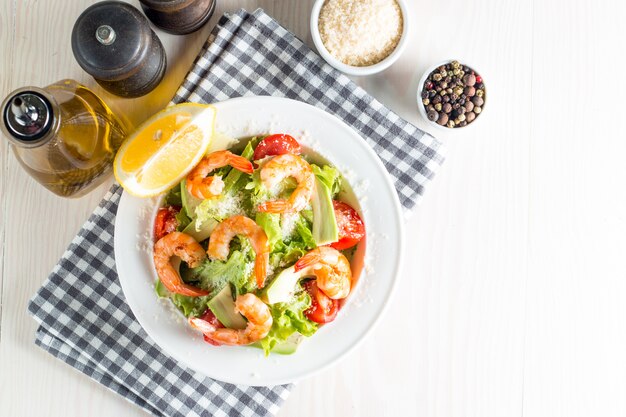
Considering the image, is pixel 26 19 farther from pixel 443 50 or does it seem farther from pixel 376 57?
pixel 443 50

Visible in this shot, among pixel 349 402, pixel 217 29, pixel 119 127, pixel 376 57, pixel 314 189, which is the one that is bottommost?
pixel 349 402

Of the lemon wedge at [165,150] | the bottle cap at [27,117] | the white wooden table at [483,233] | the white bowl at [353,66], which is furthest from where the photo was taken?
the white wooden table at [483,233]

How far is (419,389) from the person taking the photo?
1.75 m

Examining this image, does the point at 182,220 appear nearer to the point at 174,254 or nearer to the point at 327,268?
the point at 174,254

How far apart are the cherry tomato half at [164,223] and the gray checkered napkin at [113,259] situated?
23cm

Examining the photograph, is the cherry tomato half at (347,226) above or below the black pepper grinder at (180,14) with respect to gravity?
below

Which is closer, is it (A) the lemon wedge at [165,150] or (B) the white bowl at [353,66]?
(A) the lemon wedge at [165,150]

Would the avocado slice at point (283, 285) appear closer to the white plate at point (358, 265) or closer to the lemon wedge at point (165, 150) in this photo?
the white plate at point (358, 265)

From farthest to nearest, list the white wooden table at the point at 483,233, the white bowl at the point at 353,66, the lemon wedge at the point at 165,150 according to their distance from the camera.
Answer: the white wooden table at the point at 483,233
the white bowl at the point at 353,66
the lemon wedge at the point at 165,150

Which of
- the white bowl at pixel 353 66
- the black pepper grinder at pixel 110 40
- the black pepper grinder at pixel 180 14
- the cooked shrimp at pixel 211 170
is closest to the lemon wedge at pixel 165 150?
the cooked shrimp at pixel 211 170

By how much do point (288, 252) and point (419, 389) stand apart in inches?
25.0

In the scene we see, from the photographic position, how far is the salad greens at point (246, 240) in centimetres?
139

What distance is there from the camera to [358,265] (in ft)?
4.80

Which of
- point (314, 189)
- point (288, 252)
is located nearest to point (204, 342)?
point (288, 252)
